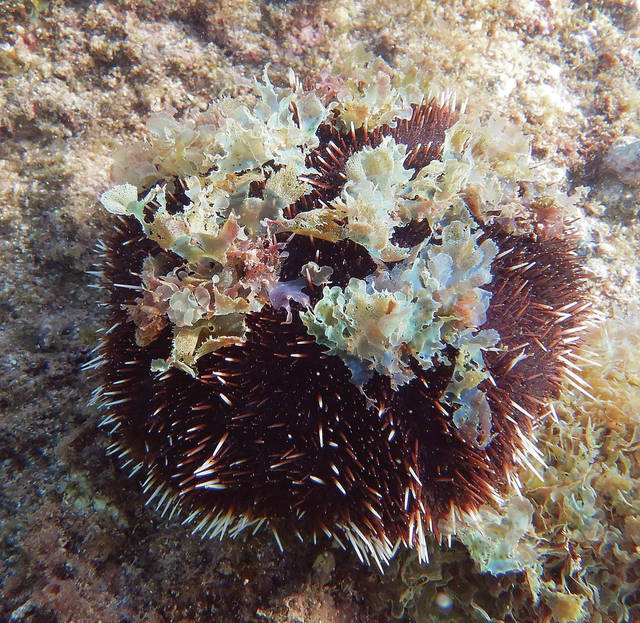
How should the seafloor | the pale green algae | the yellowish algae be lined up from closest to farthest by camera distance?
the pale green algae, the yellowish algae, the seafloor

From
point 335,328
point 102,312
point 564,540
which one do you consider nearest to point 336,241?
point 335,328

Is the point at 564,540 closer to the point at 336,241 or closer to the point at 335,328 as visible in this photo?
the point at 335,328

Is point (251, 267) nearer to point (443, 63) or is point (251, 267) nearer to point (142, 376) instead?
point (142, 376)

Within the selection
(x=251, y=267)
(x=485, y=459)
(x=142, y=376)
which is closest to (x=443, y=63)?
(x=251, y=267)

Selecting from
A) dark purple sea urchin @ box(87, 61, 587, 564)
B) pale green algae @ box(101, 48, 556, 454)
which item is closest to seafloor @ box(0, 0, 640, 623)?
dark purple sea urchin @ box(87, 61, 587, 564)

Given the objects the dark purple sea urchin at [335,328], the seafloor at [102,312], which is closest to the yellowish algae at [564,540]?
the seafloor at [102,312]

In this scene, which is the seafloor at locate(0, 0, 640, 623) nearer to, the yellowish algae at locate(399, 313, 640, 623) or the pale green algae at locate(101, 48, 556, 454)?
the yellowish algae at locate(399, 313, 640, 623)

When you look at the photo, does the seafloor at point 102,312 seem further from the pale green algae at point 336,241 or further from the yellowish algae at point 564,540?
the pale green algae at point 336,241
